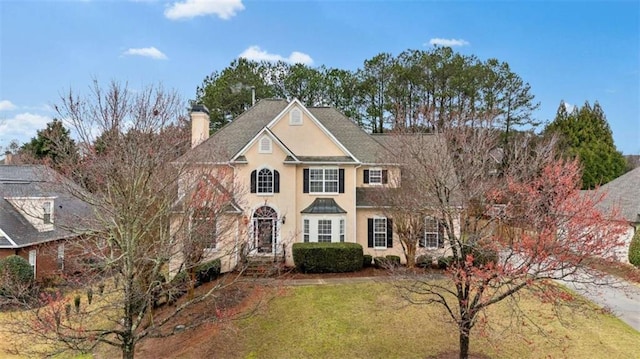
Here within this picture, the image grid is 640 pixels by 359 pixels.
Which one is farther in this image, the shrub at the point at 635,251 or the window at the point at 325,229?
the window at the point at 325,229

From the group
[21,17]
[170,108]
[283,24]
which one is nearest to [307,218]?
[283,24]

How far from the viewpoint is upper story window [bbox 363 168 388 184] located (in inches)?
921

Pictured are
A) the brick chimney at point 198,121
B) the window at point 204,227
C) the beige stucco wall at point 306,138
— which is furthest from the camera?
the brick chimney at point 198,121

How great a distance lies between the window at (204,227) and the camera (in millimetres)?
12070

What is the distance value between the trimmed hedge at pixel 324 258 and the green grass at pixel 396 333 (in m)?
3.48

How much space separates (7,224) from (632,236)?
34542 mm

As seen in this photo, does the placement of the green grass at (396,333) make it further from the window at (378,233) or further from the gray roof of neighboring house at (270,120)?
the gray roof of neighboring house at (270,120)

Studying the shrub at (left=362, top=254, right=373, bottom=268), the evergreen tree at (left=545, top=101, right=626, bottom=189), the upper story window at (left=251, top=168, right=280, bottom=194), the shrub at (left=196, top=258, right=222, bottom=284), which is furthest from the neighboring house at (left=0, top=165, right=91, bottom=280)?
the evergreen tree at (left=545, top=101, right=626, bottom=189)

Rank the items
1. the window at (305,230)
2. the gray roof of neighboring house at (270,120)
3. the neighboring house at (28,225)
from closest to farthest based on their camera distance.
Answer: the neighboring house at (28,225)
the window at (305,230)
the gray roof of neighboring house at (270,120)

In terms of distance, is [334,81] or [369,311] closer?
[369,311]

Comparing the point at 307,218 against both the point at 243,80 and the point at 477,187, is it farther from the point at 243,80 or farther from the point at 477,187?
the point at 243,80

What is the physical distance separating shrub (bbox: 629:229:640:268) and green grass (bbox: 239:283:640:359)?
785cm

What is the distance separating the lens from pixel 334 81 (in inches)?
1928

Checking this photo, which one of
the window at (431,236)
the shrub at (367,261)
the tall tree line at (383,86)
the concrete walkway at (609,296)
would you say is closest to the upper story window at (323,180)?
the shrub at (367,261)
